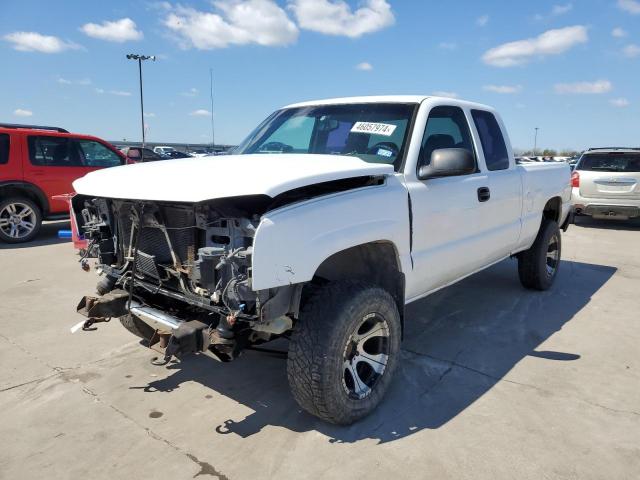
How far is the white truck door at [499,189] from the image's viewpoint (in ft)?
13.8

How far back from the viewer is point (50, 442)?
9.12 ft

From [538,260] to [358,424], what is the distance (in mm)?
3410

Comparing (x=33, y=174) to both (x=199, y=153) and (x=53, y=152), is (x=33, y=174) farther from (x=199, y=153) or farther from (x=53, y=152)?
(x=199, y=153)

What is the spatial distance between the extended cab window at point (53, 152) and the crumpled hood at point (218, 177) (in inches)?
252

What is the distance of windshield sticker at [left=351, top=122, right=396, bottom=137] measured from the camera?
354 centimetres

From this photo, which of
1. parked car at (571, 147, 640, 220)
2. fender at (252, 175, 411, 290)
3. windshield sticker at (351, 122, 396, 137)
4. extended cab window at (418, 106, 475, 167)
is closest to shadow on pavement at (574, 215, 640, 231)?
parked car at (571, 147, 640, 220)

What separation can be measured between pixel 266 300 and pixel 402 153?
1.52 meters

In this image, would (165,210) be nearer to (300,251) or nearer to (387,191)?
(300,251)

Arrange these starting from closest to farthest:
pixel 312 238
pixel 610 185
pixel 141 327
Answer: pixel 312 238 → pixel 141 327 → pixel 610 185

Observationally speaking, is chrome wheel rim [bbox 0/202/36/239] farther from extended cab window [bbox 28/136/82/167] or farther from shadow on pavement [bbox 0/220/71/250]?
extended cab window [bbox 28/136/82/167]

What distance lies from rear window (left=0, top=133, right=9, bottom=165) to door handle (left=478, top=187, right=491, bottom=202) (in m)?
7.99

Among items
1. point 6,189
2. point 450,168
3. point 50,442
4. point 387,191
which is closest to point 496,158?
point 450,168

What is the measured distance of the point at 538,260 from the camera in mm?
5410

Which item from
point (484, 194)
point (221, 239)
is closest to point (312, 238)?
point (221, 239)
